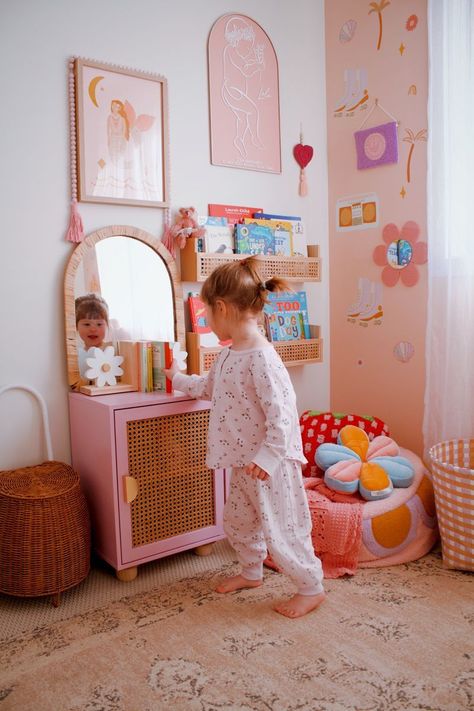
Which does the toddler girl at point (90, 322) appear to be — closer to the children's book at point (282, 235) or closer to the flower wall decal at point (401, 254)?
the children's book at point (282, 235)

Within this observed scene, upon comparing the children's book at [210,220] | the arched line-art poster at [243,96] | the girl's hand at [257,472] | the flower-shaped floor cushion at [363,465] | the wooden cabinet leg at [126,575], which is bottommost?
the wooden cabinet leg at [126,575]

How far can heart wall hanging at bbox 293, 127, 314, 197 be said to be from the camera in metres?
2.97

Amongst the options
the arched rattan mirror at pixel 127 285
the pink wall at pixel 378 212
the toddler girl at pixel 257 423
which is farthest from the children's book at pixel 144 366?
the pink wall at pixel 378 212

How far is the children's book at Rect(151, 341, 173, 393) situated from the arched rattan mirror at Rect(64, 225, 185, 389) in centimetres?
16

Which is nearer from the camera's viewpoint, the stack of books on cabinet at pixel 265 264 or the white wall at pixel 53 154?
the white wall at pixel 53 154

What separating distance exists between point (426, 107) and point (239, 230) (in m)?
0.96

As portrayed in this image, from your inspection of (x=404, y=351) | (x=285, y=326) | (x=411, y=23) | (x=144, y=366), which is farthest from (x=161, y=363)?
(x=411, y=23)

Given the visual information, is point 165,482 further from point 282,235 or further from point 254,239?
point 282,235

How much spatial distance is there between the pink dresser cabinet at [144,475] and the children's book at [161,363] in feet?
0.27

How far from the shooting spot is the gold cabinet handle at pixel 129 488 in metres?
2.07

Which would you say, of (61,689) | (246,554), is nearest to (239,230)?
(246,554)

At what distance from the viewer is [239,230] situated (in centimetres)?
266

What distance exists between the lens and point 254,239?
272cm

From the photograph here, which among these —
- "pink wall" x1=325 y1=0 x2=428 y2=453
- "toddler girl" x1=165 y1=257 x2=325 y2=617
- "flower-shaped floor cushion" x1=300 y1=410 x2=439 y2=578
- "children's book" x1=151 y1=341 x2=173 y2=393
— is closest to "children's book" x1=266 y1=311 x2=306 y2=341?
"pink wall" x1=325 y1=0 x2=428 y2=453
